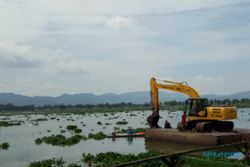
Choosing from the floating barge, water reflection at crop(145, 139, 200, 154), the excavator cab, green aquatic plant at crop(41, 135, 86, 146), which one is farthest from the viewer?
green aquatic plant at crop(41, 135, 86, 146)

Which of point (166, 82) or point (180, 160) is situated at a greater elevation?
point (166, 82)

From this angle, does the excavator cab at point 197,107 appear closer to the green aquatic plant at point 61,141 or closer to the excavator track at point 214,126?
the excavator track at point 214,126

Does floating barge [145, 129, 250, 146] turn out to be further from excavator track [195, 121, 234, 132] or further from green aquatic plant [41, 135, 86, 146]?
green aquatic plant [41, 135, 86, 146]

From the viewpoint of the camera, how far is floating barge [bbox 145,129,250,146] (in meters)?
29.0

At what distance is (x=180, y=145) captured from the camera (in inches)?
1247

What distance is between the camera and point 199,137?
30219 millimetres

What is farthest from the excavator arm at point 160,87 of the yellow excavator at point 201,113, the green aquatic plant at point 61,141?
the green aquatic plant at point 61,141

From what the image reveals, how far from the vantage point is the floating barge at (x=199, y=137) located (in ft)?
95.1

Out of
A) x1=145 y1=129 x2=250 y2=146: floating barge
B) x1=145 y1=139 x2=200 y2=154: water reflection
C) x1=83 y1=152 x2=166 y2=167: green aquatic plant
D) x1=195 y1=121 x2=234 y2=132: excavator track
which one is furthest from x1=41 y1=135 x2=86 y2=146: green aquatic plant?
x1=195 y1=121 x2=234 y2=132: excavator track

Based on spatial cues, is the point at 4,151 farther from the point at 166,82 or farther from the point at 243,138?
the point at 243,138

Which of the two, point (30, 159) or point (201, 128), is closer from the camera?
point (30, 159)

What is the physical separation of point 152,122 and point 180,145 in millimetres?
5954

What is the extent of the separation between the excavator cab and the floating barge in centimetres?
220

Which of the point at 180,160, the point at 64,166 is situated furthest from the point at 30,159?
the point at 180,160
